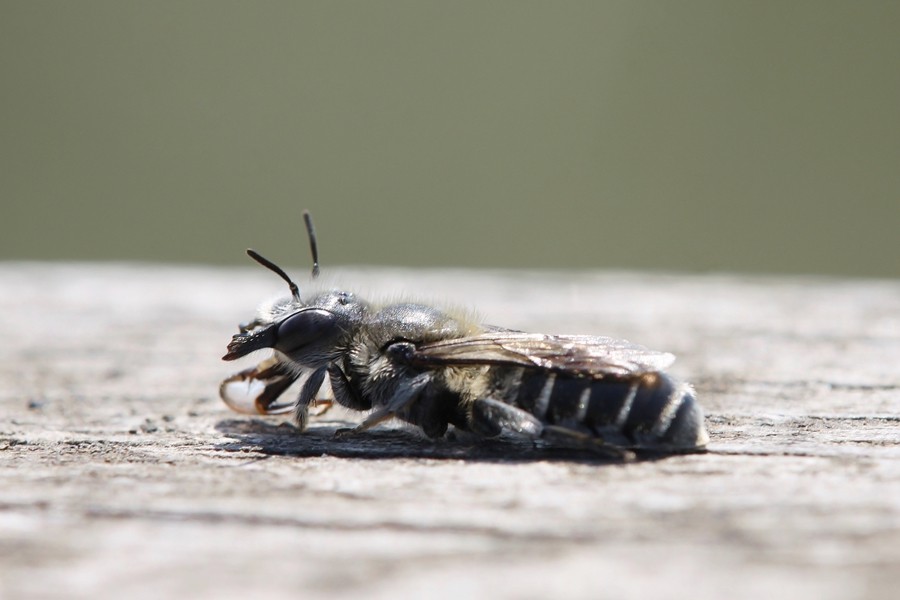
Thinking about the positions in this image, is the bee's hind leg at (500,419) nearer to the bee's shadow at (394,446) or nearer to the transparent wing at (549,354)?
the bee's shadow at (394,446)

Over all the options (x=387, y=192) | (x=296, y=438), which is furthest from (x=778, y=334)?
(x=387, y=192)

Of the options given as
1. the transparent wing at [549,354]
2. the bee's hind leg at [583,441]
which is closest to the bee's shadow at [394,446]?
the bee's hind leg at [583,441]

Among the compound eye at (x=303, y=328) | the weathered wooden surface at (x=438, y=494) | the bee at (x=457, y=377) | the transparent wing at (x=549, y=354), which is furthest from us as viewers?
the compound eye at (x=303, y=328)

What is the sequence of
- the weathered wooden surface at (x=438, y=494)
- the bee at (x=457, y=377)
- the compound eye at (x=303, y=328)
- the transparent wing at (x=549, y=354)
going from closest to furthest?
the weathered wooden surface at (x=438, y=494) → the bee at (x=457, y=377) → the transparent wing at (x=549, y=354) → the compound eye at (x=303, y=328)

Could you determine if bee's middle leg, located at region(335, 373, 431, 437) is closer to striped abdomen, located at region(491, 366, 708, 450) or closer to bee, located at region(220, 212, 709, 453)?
bee, located at region(220, 212, 709, 453)

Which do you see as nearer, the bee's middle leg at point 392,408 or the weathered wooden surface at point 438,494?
the weathered wooden surface at point 438,494
